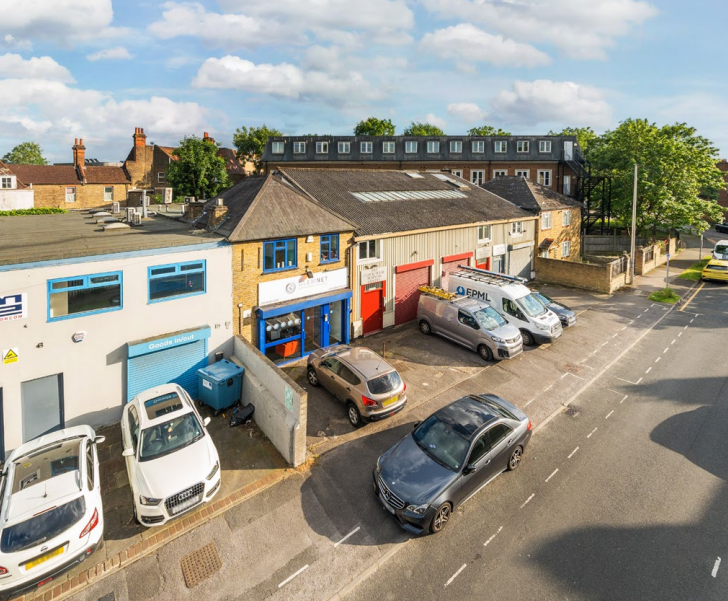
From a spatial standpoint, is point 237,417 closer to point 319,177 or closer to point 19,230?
point 19,230

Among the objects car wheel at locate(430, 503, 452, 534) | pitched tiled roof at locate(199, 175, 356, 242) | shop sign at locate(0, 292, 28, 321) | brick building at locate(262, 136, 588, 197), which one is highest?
brick building at locate(262, 136, 588, 197)

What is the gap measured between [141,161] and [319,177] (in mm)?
37005

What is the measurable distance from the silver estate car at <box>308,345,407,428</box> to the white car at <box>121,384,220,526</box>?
13.7ft

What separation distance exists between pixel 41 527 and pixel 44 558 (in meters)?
0.53

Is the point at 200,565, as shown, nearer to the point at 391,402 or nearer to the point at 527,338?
the point at 391,402

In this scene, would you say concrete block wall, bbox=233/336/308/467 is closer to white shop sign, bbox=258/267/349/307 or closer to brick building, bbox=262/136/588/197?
white shop sign, bbox=258/267/349/307

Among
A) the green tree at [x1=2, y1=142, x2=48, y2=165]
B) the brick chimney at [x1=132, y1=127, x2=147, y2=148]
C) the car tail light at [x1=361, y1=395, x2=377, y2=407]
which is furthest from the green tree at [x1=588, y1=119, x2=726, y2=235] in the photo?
the green tree at [x1=2, y1=142, x2=48, y2=165]

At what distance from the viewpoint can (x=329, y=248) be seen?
57.5 feet

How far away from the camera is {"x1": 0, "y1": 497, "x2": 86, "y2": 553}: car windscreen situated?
24.5 ft

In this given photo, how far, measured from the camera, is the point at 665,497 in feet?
31.9

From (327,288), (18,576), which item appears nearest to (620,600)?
(18,576)

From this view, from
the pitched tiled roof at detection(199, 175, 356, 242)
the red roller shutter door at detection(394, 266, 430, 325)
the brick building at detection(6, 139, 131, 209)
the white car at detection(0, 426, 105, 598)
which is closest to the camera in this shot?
the white car at detection(0, 426, 105, 598)

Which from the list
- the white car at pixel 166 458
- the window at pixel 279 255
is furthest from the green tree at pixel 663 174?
the white car at pixel 166 458

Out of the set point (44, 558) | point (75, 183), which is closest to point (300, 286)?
point (44, 558)
